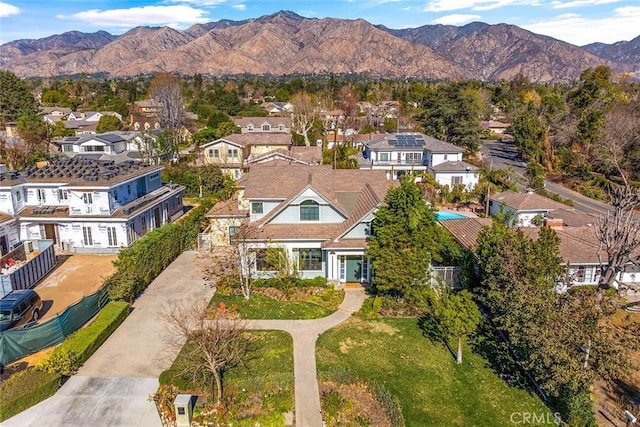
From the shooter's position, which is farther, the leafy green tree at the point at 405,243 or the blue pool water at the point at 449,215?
the blue pool water at the point at 449,215

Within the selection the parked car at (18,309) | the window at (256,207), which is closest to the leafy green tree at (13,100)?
the window at (256,207)

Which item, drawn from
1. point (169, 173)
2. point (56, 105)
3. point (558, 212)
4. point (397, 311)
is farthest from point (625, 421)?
point (56, 105)

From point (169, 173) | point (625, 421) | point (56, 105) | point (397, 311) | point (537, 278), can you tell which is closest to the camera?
point (625, 421)

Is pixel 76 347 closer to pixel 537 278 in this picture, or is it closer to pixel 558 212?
pixel 537 278

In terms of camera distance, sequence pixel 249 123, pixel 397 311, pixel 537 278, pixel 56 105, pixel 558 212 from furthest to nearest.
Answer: pixel 56 105
pixel 249 123
pixel 558 212
pixel 397 311
pixel 537 278

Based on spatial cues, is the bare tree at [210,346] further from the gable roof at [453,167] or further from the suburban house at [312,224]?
the gable roof at [453,167]

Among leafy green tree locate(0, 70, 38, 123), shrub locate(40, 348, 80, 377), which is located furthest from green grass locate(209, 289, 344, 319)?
leafy green tree locate(0, 70, 38, 123)
